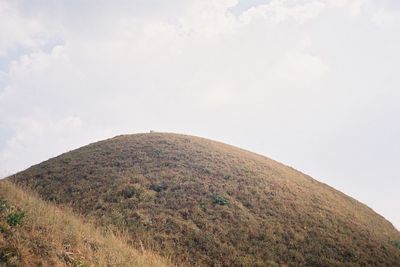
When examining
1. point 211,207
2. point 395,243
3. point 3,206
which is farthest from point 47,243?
point 395,243

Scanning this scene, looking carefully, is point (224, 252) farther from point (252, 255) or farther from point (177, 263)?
point (177, 263)

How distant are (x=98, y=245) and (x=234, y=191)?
476 inches

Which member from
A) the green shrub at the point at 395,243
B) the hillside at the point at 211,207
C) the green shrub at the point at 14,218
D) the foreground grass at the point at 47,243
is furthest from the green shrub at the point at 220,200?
the green shrub at the point at 14,218

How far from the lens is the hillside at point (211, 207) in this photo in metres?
15.9

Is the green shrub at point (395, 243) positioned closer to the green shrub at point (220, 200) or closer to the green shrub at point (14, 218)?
the green shrub at point (220, 200)

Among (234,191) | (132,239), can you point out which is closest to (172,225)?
(132,239)

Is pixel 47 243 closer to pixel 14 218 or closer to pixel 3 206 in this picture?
pixel 14 218

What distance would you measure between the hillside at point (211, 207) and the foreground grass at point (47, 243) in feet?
12.2

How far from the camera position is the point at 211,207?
63.0ft

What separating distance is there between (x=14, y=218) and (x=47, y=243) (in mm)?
1601

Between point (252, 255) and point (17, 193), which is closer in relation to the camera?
point (17, 193)

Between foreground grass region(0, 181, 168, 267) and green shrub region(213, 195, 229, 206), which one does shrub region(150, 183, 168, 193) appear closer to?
green shrub region(213, 195, 229, 206)

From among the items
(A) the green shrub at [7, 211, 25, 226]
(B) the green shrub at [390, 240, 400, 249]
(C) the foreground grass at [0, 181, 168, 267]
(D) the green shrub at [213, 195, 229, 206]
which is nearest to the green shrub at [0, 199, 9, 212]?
(C) the foreground grass at [0, 181, 168, 267]

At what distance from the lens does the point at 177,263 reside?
45.2 ft
